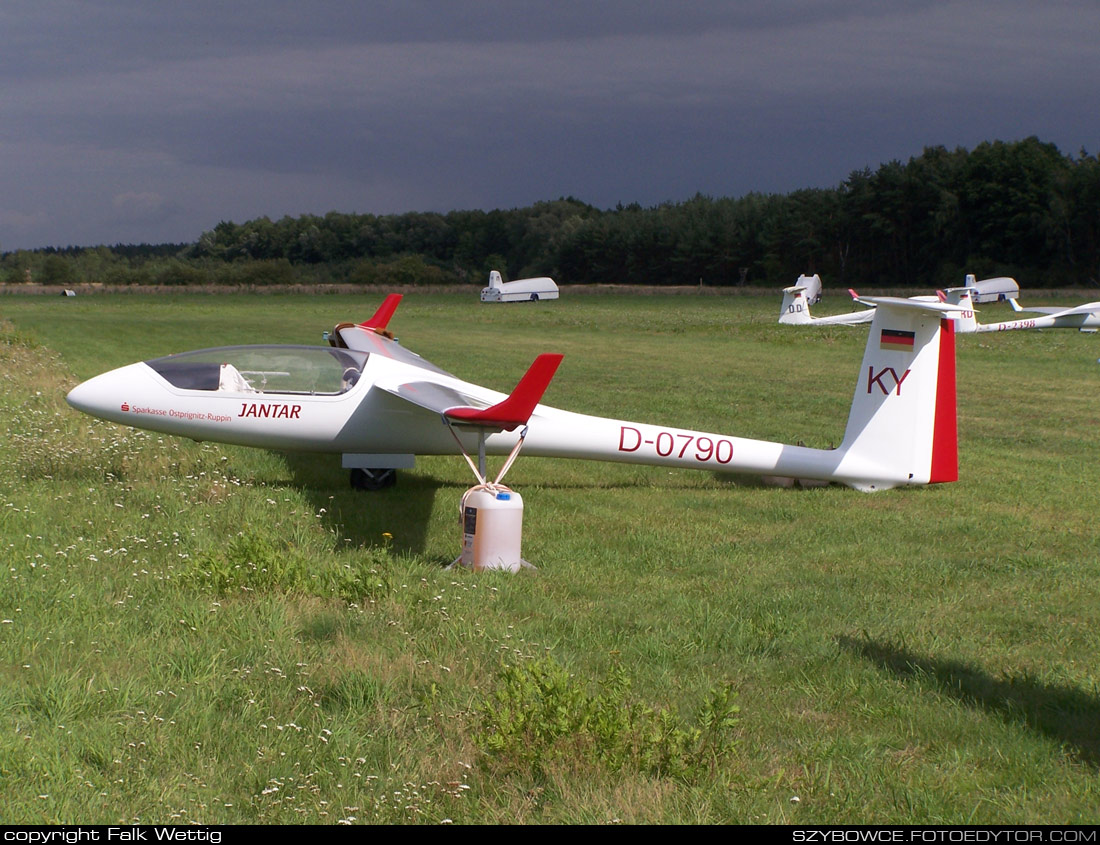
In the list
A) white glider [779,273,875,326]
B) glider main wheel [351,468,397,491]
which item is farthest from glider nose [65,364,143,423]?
white glider [779,273,875,326]

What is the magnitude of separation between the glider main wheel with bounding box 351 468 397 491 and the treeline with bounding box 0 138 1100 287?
Result: 8461 cm

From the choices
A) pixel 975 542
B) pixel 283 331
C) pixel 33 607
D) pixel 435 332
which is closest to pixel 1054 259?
pixel 435 332

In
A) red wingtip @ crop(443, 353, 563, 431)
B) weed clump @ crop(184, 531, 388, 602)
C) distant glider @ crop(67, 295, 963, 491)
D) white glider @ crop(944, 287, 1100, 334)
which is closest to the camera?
weed clump @ crop(184, 531, 388, 602)

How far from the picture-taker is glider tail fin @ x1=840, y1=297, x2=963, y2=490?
9.50 m

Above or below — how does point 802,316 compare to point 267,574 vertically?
above

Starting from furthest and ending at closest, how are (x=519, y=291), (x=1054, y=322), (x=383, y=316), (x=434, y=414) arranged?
(x=519, y=291), (x=1054, y=322), (x=383, y=316), (x=434, y=414)

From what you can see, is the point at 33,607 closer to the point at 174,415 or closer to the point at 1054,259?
the point at 174,415

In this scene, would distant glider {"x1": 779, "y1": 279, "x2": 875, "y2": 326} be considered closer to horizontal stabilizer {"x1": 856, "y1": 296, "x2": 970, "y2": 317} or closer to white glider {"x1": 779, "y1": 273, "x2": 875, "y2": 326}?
white glider {"x1": 779, "y1": 273, "x2": 875, "y2": 326}

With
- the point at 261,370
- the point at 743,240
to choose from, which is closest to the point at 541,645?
the point at 261,370

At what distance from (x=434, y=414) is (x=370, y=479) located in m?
1.06

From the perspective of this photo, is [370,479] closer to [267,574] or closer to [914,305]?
[267,574]

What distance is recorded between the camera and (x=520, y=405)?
7.08 m

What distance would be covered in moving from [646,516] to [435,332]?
31.2 meters

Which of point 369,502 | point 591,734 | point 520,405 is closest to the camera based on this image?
point 591,734
